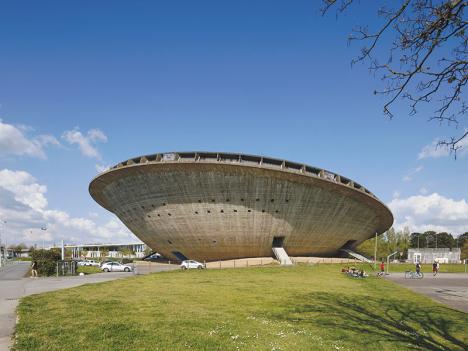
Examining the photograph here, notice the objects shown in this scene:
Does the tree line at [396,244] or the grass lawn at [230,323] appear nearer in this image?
the grass lawn at [230,323]

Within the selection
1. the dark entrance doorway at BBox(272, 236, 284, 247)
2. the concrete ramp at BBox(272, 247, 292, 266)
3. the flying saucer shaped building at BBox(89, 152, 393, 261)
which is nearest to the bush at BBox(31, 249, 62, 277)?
the flying saucer shaped building at BBox(89, 152, 393, 261)

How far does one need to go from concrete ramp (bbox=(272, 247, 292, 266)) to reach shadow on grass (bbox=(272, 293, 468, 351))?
2608cm

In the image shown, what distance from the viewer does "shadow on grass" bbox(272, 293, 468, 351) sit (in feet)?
27.4

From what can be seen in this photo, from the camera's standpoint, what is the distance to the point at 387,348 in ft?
25.1

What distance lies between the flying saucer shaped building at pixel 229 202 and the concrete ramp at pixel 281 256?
761mm

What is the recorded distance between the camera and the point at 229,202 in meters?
38.4

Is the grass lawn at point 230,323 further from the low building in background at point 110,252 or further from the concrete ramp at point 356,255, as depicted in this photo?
the low building in background at point 110,252

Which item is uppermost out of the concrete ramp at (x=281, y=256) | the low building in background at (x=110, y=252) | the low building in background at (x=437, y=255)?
the concrete ramp at (x=281, y=256)

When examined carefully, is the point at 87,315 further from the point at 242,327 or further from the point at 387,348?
the point at 387,348

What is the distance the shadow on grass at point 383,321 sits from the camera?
27.4 ft

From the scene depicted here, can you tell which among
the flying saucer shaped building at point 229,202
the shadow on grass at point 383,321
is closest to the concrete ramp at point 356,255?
the flying saucer shaped building at point 229,202

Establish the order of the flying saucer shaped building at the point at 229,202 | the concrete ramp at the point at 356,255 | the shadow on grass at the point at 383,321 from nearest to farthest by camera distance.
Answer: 1. the shadow on grass at the point at 383,321
2. the flying saucer shaped building at the point at 229,202
3. the concrete ramp at the point at 356,255

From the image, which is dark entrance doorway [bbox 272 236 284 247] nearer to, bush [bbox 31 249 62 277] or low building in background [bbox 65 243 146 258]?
bush [bbox 31 249 62 277]

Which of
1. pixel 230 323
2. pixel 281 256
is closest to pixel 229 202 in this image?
pixel 281 256
